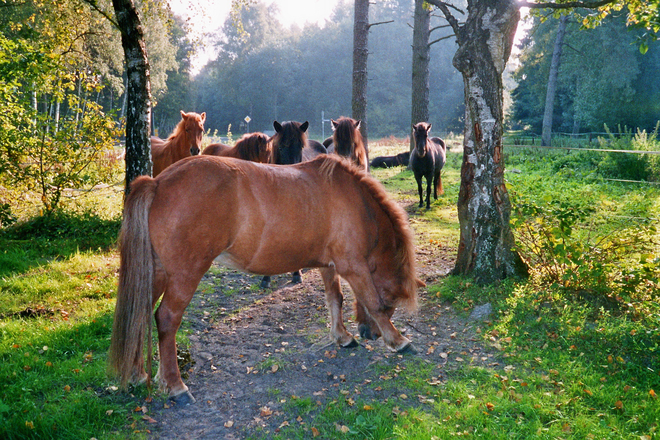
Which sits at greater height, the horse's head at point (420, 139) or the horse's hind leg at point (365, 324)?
the horse's head at point (420, 139)

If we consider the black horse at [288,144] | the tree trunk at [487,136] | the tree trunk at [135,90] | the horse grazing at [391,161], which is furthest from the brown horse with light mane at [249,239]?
the horse grazing at [391,161]

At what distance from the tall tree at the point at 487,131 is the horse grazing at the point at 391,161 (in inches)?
584

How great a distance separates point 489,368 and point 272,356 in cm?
202

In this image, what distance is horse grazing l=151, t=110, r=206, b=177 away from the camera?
912 centimetres

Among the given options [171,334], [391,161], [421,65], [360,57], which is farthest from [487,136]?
[391,161]

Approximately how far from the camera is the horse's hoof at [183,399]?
336cm

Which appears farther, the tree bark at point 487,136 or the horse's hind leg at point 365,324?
the tree bark at point 487,136

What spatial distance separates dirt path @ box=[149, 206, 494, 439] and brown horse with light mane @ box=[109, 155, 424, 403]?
243mm

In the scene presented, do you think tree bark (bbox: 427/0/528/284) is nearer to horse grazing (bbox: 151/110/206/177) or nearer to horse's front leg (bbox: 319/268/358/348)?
horse's front leg (bbox: 319/268/358/348)

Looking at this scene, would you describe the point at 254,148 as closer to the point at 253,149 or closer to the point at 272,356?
the point at 253,149

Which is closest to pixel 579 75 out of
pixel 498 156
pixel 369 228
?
pixel 498 156

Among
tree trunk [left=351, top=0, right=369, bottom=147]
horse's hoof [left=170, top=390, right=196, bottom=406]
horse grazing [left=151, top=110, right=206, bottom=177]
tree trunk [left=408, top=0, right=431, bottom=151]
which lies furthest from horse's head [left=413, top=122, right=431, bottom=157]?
horse's hoof [left=170, top=390, right=196, bottom=406]

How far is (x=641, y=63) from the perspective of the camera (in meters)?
31.8

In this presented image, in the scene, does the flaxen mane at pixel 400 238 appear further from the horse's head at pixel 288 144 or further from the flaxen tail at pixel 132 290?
the horse's head at pixel 288 144
